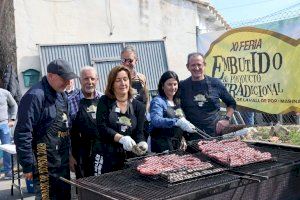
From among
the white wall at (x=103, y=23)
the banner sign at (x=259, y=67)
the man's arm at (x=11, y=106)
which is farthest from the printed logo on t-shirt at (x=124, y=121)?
the white wall at (x=103, y=23)

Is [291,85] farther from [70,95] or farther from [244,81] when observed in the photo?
[70,95]

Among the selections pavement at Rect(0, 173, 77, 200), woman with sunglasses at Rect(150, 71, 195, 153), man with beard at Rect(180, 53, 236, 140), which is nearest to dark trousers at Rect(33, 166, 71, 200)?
woman with sunglasses at Rect(150, 71, 195, 153)

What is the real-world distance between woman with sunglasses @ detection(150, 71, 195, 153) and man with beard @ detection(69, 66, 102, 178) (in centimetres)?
72

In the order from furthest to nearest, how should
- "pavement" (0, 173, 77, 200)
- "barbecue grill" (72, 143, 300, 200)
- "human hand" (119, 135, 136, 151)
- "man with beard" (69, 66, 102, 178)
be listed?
1. "pavement" (0, 173, 77, 200)
2. "man with beard" (69, 66, 102, 178)
3. "human hand" (119, 135, 136, 151)
4. "barbecue grill" (72, 143, 300, 200)

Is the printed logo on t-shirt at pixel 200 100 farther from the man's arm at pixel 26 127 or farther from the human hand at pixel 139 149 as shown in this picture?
the man's arm at pixel 26 127

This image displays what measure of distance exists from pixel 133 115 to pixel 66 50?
6.66 m

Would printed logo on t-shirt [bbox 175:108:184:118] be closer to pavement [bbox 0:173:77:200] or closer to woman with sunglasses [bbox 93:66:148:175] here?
woman with sunglasses [bbox 93:66:148:175]

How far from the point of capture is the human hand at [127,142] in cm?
356

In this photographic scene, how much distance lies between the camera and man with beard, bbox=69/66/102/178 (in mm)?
4301

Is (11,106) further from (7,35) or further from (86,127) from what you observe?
(86,127)

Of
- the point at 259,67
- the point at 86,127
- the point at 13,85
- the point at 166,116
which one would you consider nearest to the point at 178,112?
the point at 166,116

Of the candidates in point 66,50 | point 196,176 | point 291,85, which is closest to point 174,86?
point 196,176

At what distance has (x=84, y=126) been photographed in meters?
4.32

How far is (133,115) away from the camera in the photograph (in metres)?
3.86
